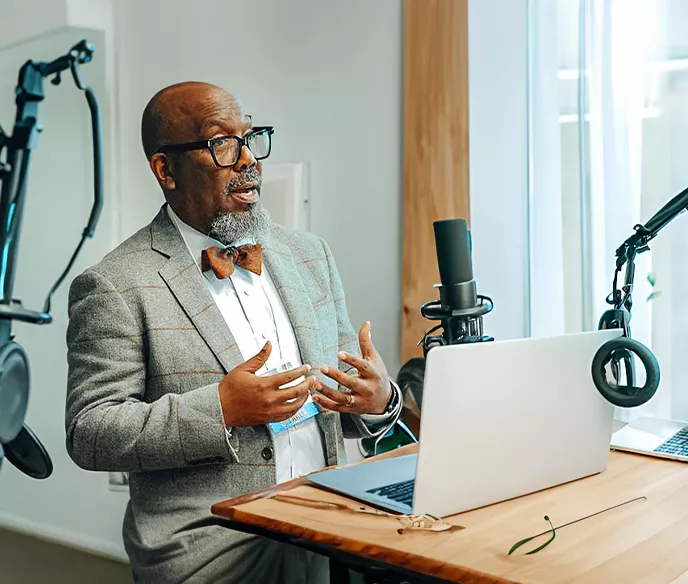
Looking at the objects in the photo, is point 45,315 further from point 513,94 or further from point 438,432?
point 438,432

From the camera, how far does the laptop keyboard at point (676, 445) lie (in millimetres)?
1597

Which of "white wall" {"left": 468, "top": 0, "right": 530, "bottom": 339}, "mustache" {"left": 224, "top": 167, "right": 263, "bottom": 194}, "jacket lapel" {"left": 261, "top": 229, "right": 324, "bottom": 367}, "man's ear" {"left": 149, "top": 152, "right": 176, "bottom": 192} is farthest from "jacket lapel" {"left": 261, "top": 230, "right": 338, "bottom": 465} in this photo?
"white wall" {"left": 468, "top": 0, "right": 530, "bottom": 339}

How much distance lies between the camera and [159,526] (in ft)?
5.53

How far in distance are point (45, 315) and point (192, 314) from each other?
136 centimetres

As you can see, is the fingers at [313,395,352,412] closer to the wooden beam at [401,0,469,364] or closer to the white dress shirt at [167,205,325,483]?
the white dress shirt at [167,205,325,483]

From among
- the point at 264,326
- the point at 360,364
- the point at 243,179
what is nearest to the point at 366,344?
the point at 360,364

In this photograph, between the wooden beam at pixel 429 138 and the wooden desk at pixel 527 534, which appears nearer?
the wooden desk at pixel 527 534

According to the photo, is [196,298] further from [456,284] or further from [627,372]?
[627,372]

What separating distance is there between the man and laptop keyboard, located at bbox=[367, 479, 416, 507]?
255mm

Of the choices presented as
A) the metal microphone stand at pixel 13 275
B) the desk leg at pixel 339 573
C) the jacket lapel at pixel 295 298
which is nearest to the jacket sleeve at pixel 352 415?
the jacket lapel at pixel 295 298

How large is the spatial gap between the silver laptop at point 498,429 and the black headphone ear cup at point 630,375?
4 cm

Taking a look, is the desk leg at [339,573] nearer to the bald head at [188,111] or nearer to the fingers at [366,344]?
the fingers at [366,344]

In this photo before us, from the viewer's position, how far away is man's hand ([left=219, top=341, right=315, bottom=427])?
1528 mm

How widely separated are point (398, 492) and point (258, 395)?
1.13 feet
